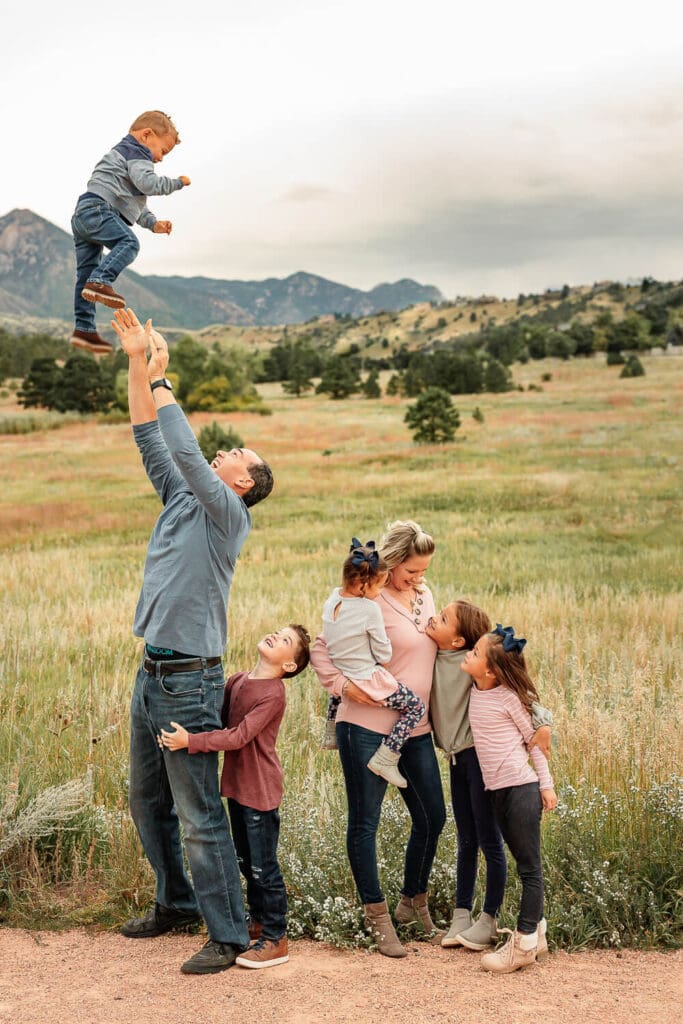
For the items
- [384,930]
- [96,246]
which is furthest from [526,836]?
[96,246]

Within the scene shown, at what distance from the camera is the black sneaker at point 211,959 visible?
185 inches

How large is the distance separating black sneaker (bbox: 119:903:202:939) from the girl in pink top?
1.61m

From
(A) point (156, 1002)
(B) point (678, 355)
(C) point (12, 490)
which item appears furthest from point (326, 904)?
(B) point (678, 355)

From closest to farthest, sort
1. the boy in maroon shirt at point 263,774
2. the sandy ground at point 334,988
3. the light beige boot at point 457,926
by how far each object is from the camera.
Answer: the sandy ground at point 334,988
the boy in maroon shirt at point 263,774
the light beige boot at point 457,926

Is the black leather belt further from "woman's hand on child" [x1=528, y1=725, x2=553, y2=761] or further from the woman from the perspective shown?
"woman's hand on child" [x1=528, y1=725, x2=553, y2=761]

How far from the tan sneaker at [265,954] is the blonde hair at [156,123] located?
3807mm

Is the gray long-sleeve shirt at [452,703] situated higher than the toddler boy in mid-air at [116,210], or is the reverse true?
the toddler boy in mid-air at [116,210]

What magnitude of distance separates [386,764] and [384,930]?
892 millimetres

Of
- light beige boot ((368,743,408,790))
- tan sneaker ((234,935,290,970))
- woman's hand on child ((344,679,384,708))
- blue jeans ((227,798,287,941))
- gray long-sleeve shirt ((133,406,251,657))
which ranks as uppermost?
gray long-sleeve shirt ((133,406,251,657))

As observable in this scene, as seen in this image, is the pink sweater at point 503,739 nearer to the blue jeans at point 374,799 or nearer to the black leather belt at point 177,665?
the blue jeans at point 374,799

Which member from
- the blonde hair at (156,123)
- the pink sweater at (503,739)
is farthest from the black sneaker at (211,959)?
the blonde hair at (156,123)

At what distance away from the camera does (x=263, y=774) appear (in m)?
4.80

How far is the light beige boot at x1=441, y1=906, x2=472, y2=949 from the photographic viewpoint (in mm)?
4953

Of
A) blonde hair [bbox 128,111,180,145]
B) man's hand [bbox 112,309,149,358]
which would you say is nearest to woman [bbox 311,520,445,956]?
man's hand [bbox 112,309,149,358]
